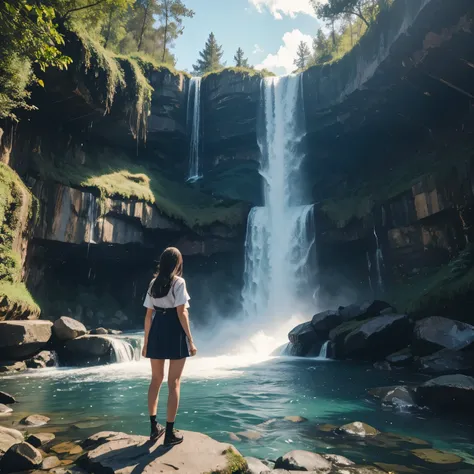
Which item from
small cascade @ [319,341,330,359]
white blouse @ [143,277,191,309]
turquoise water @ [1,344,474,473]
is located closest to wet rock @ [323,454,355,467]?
turquoise water @ [1,344,474,473]

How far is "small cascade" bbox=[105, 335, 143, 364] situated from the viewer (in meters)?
15.6

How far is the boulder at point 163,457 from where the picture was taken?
3585 mm

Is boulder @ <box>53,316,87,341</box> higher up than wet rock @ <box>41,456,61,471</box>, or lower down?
higher up

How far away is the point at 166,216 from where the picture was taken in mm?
25391

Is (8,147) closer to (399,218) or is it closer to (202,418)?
(202,418)

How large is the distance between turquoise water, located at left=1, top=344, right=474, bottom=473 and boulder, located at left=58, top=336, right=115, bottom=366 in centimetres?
135

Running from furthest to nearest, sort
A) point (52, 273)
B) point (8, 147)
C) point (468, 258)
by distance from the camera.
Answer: point (52, 273), point (8, 147), point (468, 258)

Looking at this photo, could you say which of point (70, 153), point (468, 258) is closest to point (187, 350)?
point (468, 258)

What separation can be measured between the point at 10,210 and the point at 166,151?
736 inches

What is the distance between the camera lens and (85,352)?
15.1 meters

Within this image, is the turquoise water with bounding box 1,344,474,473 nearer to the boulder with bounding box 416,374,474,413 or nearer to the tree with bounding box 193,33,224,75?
the boulder with bounding box 416,374,474,413

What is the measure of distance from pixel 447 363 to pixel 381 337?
2.80 metres

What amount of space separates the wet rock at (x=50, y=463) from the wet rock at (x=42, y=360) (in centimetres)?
1107

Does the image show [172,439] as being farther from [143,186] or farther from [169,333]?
[143,186]
